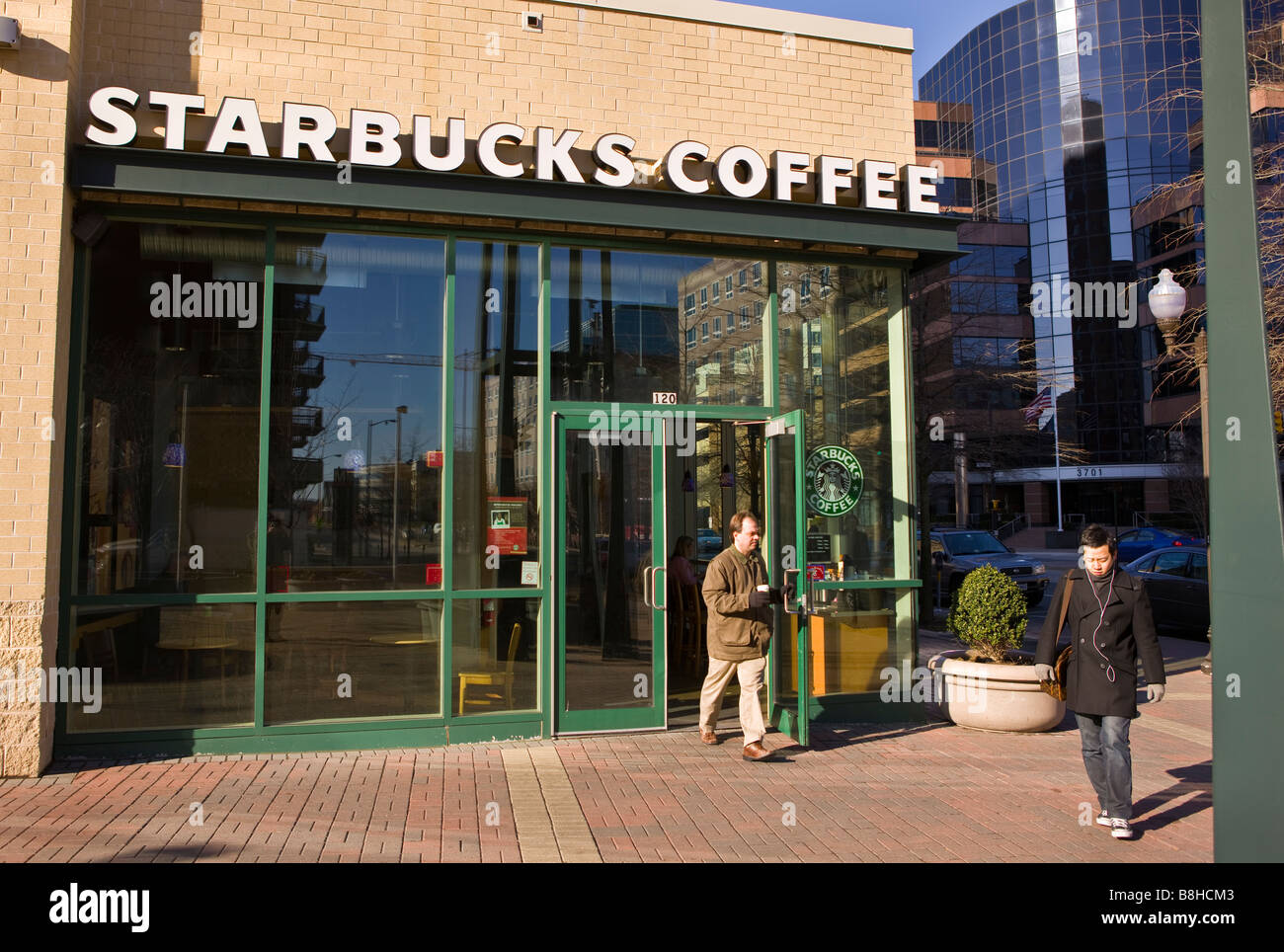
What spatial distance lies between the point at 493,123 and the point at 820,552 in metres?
4.83

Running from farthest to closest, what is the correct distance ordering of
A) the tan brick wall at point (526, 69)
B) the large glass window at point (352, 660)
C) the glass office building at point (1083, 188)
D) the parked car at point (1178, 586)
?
the glass office building at point (1083, 188)
the parked car at point (1178, 586)
the tan brick wall at point (526, 69)
the large glass window at point (352, 660)

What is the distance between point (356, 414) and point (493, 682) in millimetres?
2536

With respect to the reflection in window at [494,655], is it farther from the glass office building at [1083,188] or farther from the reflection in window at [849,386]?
the glass office building at [1083,188]

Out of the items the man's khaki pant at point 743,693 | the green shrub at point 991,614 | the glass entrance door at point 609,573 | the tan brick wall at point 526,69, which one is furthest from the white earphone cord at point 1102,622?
the tan brick wall at point 526,69

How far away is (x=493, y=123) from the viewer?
26.4 ft

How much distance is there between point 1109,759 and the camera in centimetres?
591

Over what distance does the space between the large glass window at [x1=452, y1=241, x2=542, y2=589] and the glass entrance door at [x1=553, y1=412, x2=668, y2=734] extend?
13.0 inches

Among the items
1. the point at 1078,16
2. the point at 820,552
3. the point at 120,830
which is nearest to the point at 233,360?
the point at 120,830

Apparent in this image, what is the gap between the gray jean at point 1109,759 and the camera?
5812 millimetres

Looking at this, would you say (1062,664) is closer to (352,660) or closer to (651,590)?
(651,590)

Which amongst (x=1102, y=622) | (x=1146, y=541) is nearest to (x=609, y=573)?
(x=1102, y=622)

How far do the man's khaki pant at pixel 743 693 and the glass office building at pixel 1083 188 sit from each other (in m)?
49.1

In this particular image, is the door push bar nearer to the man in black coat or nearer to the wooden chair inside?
the wooden chair inside

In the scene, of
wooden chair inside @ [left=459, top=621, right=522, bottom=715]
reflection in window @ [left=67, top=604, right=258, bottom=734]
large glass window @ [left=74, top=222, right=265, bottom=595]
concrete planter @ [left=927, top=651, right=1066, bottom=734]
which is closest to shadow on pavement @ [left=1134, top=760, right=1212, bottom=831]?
concrete planter @ [left=927, top=651, right=1066, bottom=734]
